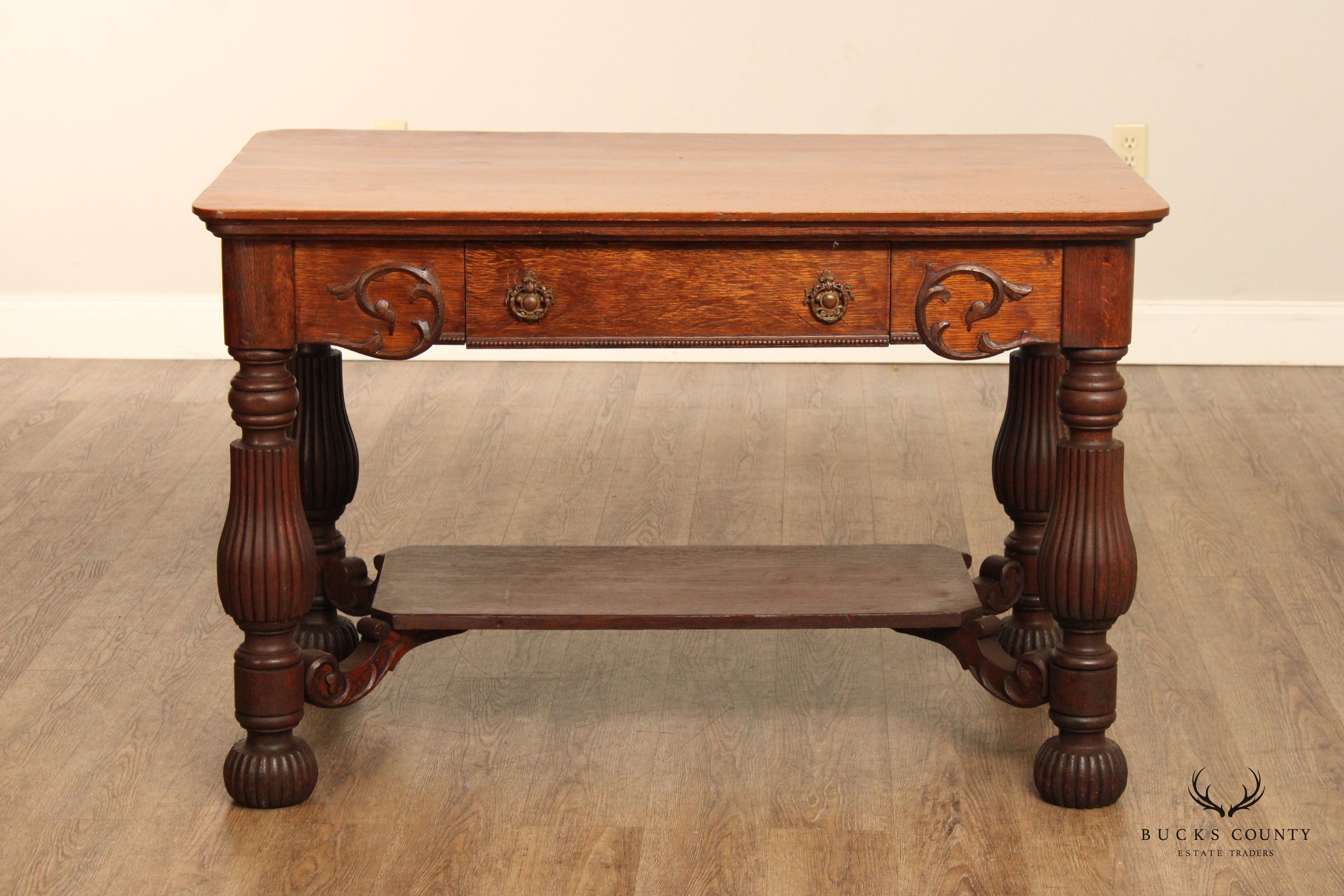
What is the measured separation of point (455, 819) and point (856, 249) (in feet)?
2.71

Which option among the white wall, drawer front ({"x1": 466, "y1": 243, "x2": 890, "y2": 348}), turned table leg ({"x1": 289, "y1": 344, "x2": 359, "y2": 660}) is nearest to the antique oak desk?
drawer front ({"x1": 466, "y1": 243, "x2": 890, "y2": 348})

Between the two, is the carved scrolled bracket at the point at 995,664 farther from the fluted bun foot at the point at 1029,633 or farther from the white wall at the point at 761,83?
the white wall at the point at 761,83

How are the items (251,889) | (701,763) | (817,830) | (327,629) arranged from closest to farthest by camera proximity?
1. (251,889)
2. (817,830)
3. (701,763)
4. (327,629)

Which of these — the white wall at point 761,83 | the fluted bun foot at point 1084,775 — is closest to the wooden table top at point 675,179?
the fluted bun foot at point 1084,775

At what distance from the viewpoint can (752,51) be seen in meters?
3.97

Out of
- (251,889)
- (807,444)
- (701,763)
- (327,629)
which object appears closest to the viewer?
(251,889)

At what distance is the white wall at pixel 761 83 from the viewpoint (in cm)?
392

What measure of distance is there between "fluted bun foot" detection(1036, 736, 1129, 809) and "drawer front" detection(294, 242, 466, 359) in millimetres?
Answer: 888

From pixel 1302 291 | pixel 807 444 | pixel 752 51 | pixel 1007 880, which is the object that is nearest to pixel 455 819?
pixel 1007 880

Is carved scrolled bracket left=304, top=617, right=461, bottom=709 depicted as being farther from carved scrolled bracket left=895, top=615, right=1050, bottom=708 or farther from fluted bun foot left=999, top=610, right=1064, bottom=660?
fluted bun foot left=999, top=610, right=1064, bottom=660

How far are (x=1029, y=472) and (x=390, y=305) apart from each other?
0.94 meters

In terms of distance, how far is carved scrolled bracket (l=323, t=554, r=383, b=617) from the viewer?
2309mm

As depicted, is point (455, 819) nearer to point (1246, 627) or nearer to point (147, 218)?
point (1246, 627)

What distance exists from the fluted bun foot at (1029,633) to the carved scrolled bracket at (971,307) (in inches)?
24.5
